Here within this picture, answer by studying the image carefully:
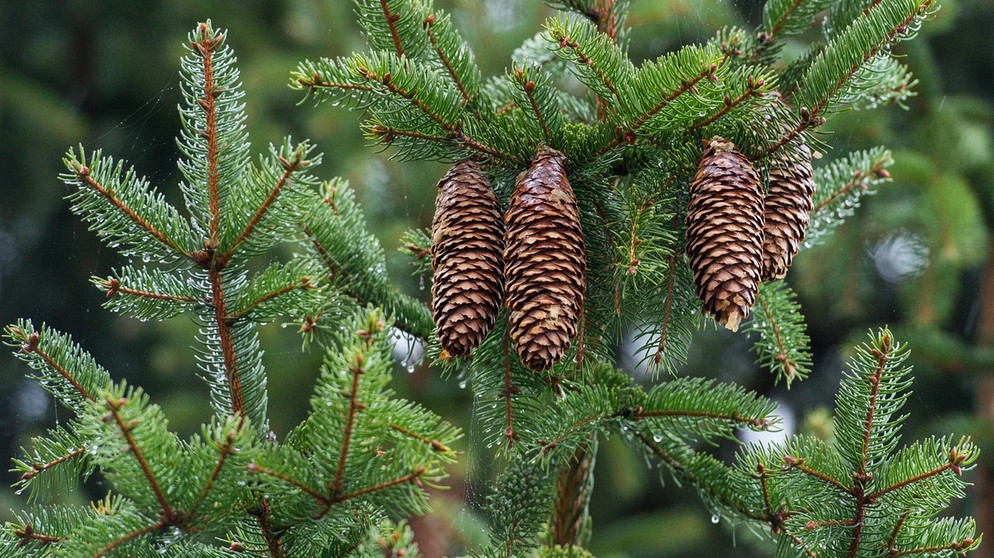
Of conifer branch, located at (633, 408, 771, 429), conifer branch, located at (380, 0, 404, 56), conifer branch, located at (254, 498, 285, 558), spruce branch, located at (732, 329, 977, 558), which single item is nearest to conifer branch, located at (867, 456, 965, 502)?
spruce branch, located at (732, 329, 977, 558)

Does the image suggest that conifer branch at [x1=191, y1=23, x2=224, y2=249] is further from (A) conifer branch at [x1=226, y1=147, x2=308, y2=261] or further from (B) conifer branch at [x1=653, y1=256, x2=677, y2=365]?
(B) conifer branch at [x1=653, y1=256, x2=677, y2=365]

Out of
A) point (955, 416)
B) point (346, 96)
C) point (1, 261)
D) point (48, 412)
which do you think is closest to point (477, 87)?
point (346, 96)

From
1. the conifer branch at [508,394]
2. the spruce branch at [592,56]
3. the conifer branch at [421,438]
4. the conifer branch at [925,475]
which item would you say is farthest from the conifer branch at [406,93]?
the conifer branch at [925,475]

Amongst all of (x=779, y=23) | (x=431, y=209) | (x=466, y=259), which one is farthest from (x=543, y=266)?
(x=431, y=209)

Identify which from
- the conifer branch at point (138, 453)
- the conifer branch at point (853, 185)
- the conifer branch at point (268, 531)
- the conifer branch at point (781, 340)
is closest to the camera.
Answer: the conifer branch at point (138, 453)

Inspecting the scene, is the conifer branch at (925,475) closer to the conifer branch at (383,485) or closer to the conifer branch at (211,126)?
the conifer branch at (383,485)

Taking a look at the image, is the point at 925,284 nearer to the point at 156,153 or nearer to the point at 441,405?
the point at 441,405

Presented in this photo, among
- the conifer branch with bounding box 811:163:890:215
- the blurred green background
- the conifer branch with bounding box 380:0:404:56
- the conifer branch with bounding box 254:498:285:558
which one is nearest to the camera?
the conifer branch with bounding box 254:498:285:558
